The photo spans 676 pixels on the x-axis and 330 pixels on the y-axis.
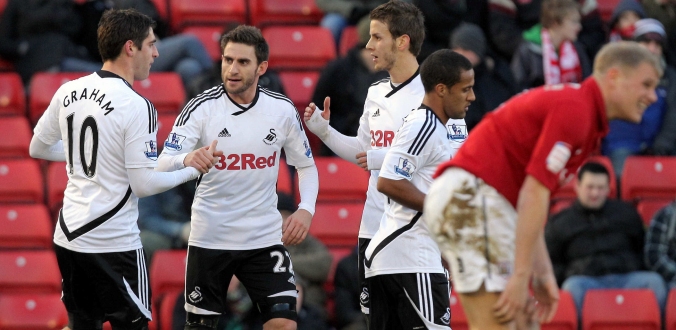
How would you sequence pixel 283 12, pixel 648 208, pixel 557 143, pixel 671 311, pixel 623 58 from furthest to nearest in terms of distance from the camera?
1. pixel 283 12
2. pixel 648 208
3. pixel 671 311
4. pixel 623 58
5. pixel 557 143

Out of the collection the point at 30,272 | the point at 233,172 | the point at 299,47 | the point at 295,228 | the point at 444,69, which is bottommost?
the point at 30,272

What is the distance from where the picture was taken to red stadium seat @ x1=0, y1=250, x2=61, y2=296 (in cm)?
916

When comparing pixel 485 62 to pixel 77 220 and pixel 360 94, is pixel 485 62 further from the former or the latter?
pixel 77 220

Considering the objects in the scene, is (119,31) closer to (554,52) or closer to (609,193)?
(609,193)

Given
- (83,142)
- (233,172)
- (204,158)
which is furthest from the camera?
(233,172)

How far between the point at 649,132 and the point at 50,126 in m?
6.50

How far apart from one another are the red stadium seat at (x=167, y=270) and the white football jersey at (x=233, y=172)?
242 centimetres

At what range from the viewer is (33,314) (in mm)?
8828

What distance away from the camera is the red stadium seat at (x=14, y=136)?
33.4 ft

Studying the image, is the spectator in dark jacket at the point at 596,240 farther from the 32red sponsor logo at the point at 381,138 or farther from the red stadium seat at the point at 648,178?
the 32red sponsor logo at the point at 381,138

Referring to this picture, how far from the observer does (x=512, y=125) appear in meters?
4.82

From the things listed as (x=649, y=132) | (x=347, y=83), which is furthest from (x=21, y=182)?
(x=649, y=132)

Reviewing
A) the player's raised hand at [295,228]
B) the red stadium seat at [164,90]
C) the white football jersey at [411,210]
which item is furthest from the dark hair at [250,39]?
the red stadium seat at [164,90]

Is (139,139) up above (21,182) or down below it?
above
